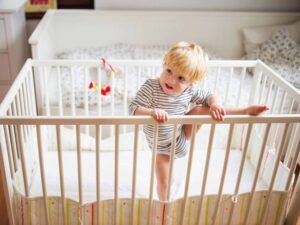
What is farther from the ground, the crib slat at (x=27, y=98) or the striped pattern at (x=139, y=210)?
the crib slat at (x=27, y=98)

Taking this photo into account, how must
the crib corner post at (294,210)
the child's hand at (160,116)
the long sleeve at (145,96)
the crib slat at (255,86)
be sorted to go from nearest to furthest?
the child's hand at (160,116), the long sleeve at (145,96), the crib corner post at (294,210), the crib slat at (255,86)

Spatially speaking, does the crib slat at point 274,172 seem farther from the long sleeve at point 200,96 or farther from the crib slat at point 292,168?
the long sleeve at point 200,96

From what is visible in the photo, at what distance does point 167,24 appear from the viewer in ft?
9.12

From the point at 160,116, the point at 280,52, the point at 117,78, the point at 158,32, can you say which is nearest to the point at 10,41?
the point at 117,78

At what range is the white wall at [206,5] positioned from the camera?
2773 mm

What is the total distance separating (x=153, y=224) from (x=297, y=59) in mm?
1729

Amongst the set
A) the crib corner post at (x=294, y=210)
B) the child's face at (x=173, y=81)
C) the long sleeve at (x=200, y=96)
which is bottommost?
the crib corner post at (x=294, y=210)

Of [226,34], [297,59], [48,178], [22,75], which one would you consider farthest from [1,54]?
[297,59]

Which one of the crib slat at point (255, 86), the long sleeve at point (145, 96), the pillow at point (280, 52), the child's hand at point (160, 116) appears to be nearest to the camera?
the child's hand at point (160, 116)

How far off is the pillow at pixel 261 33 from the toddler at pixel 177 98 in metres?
1.44

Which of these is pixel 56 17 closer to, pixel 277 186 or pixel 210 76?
pixel 210 76

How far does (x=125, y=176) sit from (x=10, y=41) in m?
1.16

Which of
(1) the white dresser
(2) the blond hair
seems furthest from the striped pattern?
(1) the white dresser

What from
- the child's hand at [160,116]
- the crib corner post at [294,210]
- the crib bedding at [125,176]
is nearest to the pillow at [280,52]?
the crib bedding at [125,176]
